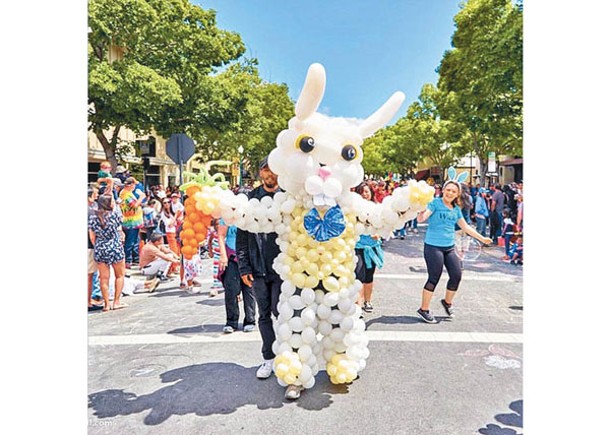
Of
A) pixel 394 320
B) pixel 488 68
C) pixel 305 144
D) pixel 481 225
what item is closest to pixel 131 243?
pixel 394 320

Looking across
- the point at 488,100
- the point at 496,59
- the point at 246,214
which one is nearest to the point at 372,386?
the point at 246,214

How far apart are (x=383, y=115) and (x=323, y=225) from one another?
979mm

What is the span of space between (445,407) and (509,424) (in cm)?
41

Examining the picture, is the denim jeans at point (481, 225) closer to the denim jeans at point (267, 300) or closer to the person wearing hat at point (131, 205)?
the person wearing hat at point (131, 205)

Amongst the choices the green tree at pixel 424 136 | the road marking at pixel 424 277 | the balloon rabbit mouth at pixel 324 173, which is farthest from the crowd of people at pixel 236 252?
the green tree at pixel 424 136

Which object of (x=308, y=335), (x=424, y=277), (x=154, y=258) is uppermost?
(x=154, y=258)

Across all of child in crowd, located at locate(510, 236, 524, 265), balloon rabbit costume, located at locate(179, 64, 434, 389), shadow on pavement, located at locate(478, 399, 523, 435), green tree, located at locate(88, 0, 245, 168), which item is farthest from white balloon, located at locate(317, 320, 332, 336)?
green tree, located at locate(88, 0, 245, 168)

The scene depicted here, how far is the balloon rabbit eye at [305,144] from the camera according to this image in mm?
3035

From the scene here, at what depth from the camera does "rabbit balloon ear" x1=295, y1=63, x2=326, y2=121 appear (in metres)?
2.87

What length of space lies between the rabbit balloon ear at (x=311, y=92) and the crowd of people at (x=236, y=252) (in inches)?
26.6

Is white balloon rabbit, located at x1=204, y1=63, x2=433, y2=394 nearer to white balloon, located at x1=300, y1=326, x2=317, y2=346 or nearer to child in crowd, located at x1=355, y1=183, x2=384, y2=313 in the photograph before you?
white balloon, located at x1=300, y1=326, x2=317, y2=346

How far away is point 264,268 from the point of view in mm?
3488

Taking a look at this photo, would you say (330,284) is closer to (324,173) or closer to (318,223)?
(318,223)

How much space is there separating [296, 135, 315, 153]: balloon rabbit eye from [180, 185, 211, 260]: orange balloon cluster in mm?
843
